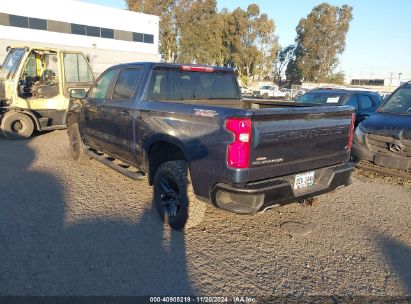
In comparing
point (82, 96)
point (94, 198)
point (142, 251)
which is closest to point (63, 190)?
point (94, 198)

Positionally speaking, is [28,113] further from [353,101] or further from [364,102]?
[364,102]

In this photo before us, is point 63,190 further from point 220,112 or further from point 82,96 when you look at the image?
point 220,112

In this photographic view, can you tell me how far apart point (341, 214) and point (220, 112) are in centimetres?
265

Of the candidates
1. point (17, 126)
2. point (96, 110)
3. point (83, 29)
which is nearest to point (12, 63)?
point (17, 126)

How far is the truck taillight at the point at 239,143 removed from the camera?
296cm

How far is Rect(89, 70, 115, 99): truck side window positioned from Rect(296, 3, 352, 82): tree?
171 ft

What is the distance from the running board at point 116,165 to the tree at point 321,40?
5251 centimetres

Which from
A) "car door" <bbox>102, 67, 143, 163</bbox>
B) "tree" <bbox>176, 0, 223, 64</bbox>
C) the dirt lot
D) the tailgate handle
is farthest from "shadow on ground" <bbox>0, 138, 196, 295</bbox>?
"tree" <bbox>176, 0, 223, 64</bbox>

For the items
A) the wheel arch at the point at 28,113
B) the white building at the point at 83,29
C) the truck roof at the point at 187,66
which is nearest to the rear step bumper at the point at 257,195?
the truck roof at the point at 187,66

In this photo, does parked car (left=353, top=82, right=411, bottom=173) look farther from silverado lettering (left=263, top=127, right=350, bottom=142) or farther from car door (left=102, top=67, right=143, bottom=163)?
car door (left=102, top=67, right=143, bottom=163)

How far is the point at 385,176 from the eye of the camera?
6504 millimetres

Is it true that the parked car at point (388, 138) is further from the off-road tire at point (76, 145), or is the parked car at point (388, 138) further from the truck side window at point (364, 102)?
the off-road tire at point (76, 145)

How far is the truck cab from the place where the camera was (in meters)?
8.81

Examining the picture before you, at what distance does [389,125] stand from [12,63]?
9776mm
